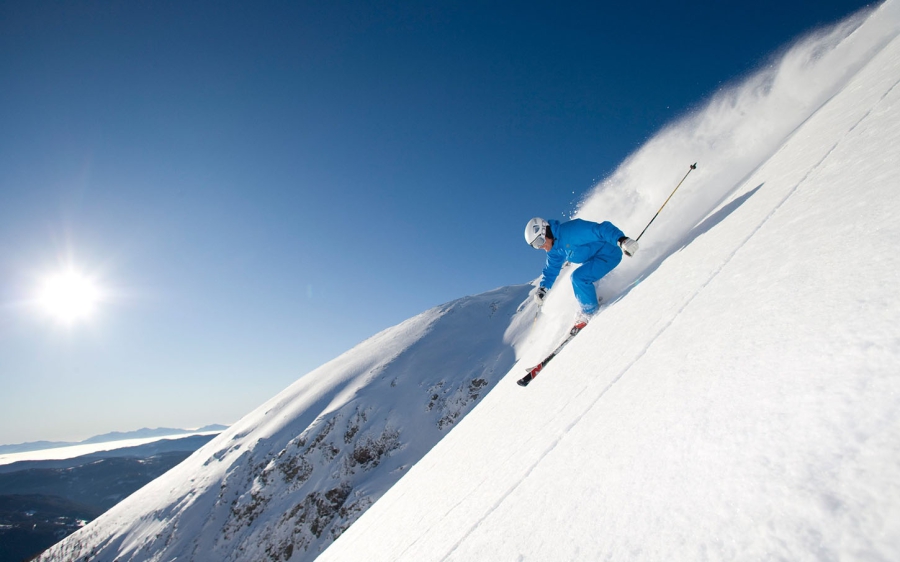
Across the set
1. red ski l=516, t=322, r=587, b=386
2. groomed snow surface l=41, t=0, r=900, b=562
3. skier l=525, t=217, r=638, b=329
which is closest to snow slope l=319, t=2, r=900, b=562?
groomed snow surface l=41, t=0, r=900, b=562

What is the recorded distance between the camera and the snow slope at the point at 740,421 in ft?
2.64

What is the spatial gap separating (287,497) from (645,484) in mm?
47138

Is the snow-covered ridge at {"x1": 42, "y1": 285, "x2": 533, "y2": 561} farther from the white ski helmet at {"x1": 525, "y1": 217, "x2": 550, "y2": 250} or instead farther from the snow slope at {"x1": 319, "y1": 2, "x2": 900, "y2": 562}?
the snow slope at {"x1": 319, "y1": 2, "x2": 900, "y2": 562}

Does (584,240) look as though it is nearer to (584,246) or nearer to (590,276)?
(584,246)

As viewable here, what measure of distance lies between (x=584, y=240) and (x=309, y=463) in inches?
1733

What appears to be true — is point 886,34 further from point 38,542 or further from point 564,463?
point 38,542

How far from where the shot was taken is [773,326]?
4.88 feet

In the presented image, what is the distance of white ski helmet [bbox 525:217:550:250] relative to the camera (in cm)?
607

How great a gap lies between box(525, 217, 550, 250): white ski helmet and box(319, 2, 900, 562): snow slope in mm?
3013

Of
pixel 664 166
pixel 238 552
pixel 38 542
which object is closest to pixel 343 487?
pixel 238 552

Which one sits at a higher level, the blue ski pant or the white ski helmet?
the white ski helmet

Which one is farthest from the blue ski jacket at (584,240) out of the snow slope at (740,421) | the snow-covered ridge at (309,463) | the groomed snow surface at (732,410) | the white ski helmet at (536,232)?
the snow-covered ridge at (309,463)

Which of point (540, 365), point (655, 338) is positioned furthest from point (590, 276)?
point (655, 338)

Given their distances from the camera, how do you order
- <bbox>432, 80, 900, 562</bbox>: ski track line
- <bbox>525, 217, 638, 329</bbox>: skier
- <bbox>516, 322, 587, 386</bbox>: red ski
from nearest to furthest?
<bbox>432, 80, 900, 562</bbox>: ski track line < <bbox>516, 322, 587, 386</bbox>: red ski < <bbox>525, 217, 638, 329</bbox>: skier
